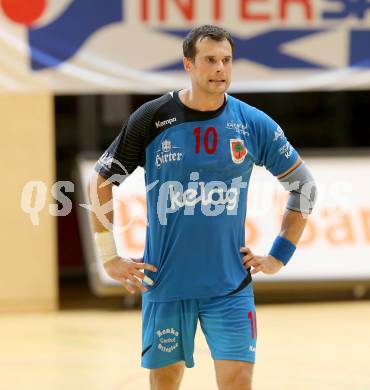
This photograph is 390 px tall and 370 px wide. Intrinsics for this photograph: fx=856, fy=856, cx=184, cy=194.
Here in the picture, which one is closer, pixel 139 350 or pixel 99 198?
pixel 99 198

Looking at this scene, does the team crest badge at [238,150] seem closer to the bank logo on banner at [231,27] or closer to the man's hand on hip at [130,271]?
the man's hand on hip at [130,271]

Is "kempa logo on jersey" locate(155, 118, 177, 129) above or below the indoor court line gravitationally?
above

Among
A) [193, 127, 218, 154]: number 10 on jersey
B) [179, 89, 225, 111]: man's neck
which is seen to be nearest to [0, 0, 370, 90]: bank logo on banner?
[179, 89, 225, 111]: man's neck

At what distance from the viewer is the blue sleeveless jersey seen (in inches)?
169

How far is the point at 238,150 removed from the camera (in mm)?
4301

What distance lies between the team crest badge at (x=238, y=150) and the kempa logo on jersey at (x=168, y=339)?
92 cm

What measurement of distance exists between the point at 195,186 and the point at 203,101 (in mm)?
431

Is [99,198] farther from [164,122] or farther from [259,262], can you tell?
[259,262]

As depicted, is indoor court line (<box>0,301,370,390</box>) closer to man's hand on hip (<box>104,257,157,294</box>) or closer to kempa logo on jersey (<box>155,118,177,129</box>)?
man's hand on hip (<box>104,257,157,294</box>)

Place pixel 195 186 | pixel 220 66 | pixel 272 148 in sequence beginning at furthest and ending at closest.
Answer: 1. pixel 272 148
2. pixel 195 186
3. pixel 220 66

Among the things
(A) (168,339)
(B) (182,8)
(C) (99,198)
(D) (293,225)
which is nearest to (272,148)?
(D) (293,225)

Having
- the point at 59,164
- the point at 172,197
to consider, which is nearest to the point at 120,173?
the point at 172,197

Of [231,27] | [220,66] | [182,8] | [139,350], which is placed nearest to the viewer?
[220,66]

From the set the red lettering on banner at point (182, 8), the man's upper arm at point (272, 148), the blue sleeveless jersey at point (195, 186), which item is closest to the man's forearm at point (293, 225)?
the man's upper arm at point (272, 148)
